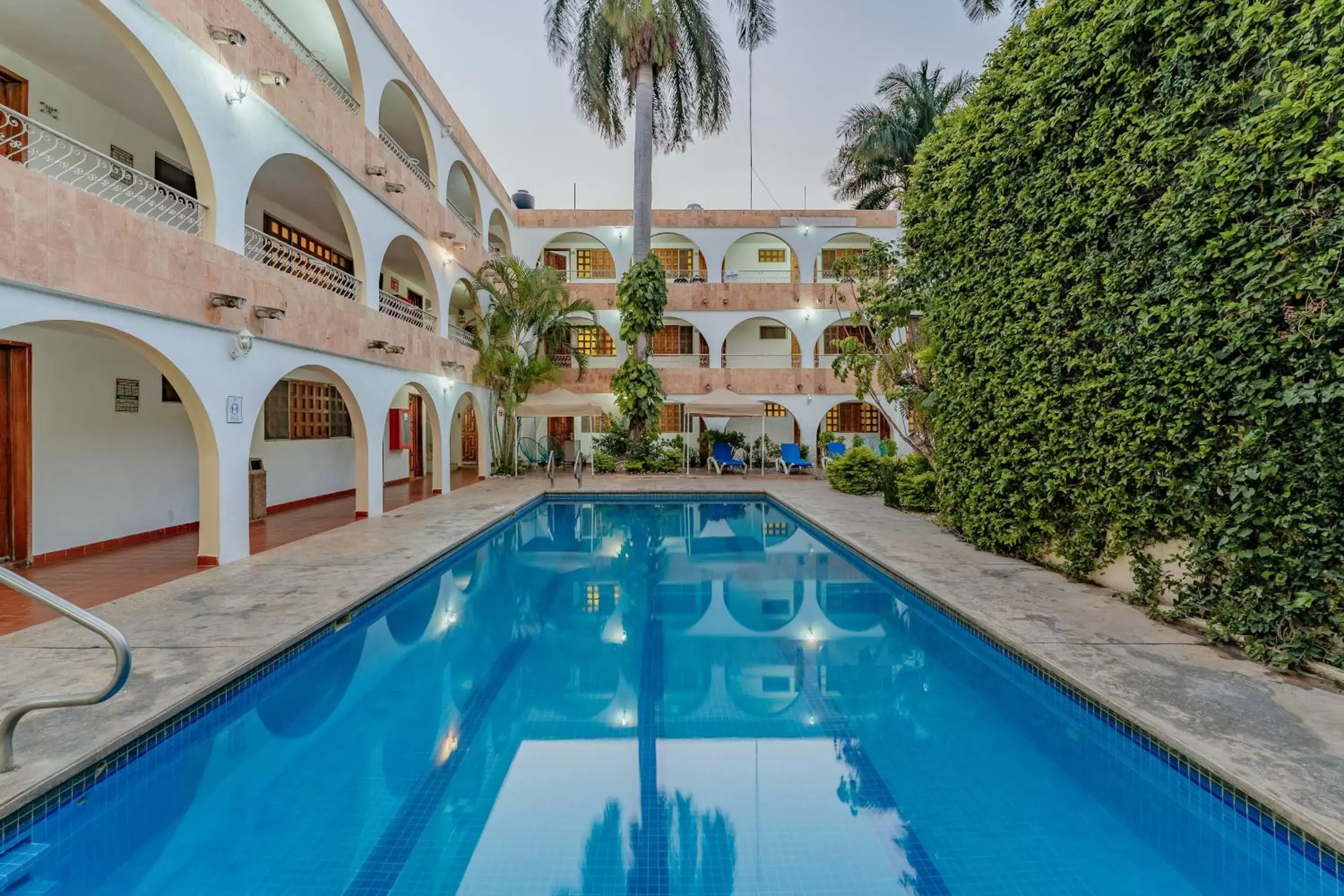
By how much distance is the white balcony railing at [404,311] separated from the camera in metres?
12.1

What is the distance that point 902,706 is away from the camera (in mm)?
4586

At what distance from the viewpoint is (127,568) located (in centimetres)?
711

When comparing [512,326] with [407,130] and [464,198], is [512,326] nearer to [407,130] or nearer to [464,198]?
[464,198]

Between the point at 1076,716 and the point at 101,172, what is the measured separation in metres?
11.8

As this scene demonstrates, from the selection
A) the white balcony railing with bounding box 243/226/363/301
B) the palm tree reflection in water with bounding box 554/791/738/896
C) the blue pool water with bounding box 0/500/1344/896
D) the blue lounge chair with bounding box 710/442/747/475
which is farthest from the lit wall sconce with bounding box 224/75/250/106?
the blue lounge chair with bounding box 710/442/747/475

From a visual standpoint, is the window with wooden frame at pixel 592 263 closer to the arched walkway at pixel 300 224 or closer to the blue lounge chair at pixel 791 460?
the blue lounge chair at pixel 791 460

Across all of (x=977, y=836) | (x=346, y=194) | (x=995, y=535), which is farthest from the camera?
(x=346, y=194)

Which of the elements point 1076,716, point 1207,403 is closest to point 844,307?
point 1207,403

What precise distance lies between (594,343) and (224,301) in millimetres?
16029

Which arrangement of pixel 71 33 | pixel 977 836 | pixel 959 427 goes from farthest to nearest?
pixel 959 427 → pixel 71 33 → pixel 977 836

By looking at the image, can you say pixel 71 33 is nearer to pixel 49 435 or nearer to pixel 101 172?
pixel 101 172

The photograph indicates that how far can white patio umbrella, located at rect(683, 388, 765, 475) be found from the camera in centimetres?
1852

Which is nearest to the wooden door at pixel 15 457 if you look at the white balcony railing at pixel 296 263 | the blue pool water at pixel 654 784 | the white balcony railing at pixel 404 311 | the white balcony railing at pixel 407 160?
the white balcony railing at pixel 296 263

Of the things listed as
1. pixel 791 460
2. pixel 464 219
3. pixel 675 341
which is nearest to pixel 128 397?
pixel 464 219
